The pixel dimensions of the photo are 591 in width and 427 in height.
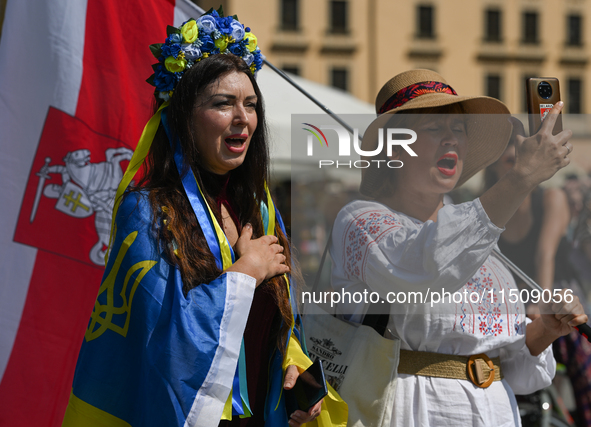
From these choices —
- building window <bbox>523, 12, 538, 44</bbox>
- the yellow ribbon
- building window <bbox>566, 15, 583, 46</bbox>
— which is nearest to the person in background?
the yellow ribbon

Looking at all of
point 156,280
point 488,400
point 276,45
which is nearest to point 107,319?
point 156,280

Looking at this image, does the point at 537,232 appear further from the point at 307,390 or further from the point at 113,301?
the point at 113,301

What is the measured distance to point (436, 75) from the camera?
6.88 feet

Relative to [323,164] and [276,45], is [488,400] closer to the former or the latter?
[323,164]

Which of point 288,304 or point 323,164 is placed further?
point 323,164

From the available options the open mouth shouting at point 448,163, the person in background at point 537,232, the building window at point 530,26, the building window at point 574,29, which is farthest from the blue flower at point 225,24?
the building window at point 574,29

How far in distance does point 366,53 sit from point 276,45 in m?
3.78

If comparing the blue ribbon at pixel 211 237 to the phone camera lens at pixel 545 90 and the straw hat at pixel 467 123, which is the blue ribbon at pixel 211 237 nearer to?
the straw hat at pixel 467 123

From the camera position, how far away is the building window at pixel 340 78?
25984 millimetres

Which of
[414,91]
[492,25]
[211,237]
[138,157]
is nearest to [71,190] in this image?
[138,157]

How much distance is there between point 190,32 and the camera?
1.83 metres

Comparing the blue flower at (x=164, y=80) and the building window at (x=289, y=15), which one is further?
the building window at (x=289, y=15)

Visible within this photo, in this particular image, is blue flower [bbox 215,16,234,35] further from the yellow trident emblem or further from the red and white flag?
the red and white flag

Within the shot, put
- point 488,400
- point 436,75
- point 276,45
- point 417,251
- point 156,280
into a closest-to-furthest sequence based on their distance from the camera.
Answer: point 156,280 < point 417,251 < point 488,400 < point 436,75 < point 276,45
